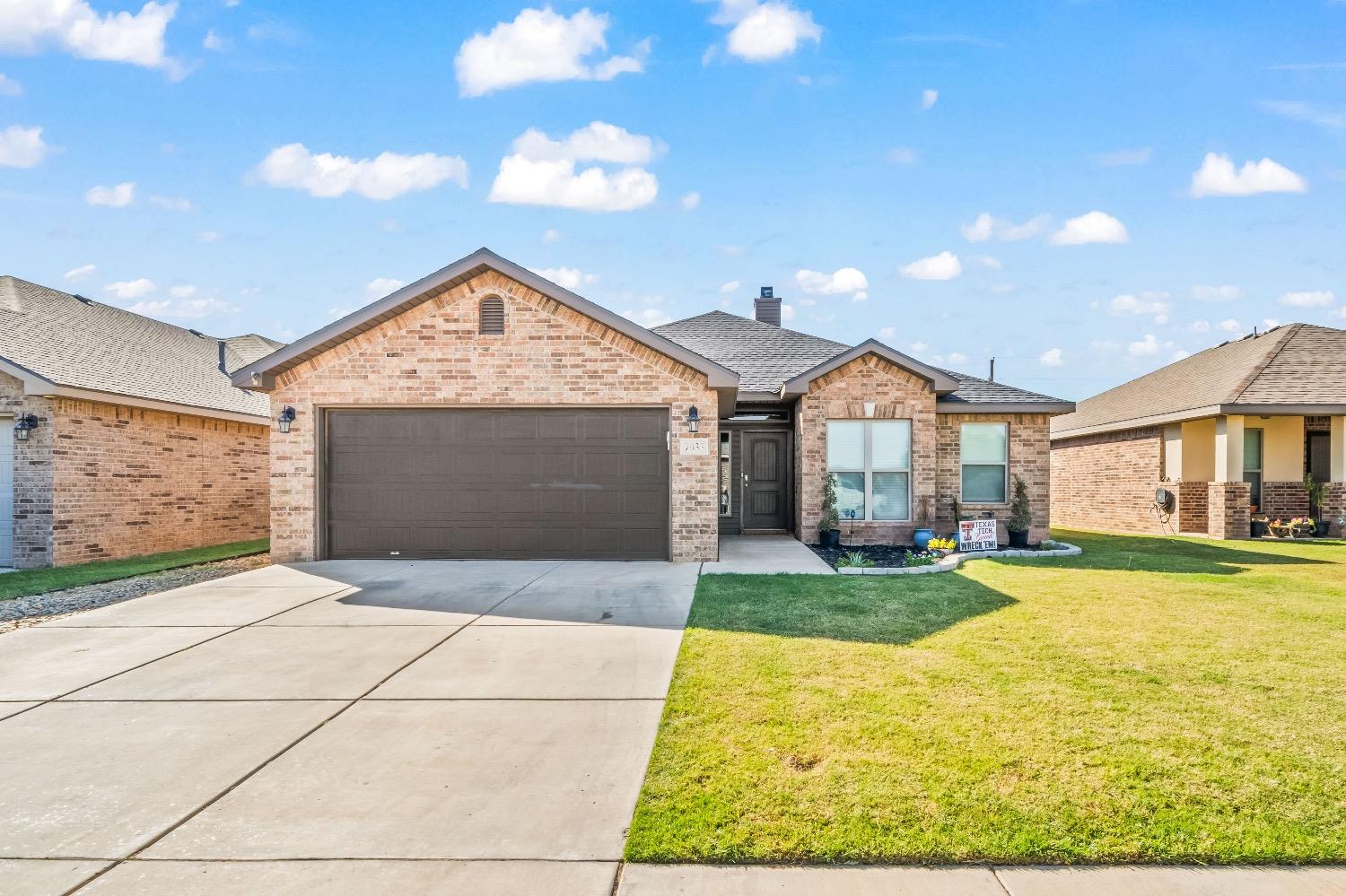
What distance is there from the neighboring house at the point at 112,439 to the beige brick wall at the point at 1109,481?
20996mm

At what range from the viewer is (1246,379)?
15.6m

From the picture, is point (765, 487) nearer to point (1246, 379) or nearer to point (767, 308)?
point (767, 308)

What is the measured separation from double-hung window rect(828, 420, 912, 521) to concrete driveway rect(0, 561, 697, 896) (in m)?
6.77

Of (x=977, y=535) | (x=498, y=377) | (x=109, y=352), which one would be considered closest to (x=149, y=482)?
(x=109, y=352)

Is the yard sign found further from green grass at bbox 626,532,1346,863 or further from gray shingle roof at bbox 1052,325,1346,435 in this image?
gray shingle roof at bbox 1052,325,1346,435

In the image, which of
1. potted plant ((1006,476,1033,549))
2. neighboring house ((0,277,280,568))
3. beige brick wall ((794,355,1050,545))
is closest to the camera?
neighboring house ((0,277,280,568))

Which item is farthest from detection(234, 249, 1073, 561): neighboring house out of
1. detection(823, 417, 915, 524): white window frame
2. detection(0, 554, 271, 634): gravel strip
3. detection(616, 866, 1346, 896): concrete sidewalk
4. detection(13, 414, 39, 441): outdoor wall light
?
detection(616, 866, 1346, 896): concrete sidewalk

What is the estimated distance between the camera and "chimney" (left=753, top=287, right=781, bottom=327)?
66.1ft

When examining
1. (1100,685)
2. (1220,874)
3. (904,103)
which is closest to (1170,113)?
(904,103)

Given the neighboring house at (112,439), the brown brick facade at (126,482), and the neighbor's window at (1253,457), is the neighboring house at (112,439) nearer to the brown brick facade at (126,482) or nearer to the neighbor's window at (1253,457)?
the brown brick facade at (126,482)

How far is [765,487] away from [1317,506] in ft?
40.4

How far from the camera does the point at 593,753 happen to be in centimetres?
382

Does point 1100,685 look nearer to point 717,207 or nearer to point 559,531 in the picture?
point 559,531

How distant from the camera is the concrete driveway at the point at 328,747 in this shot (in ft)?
9.23
